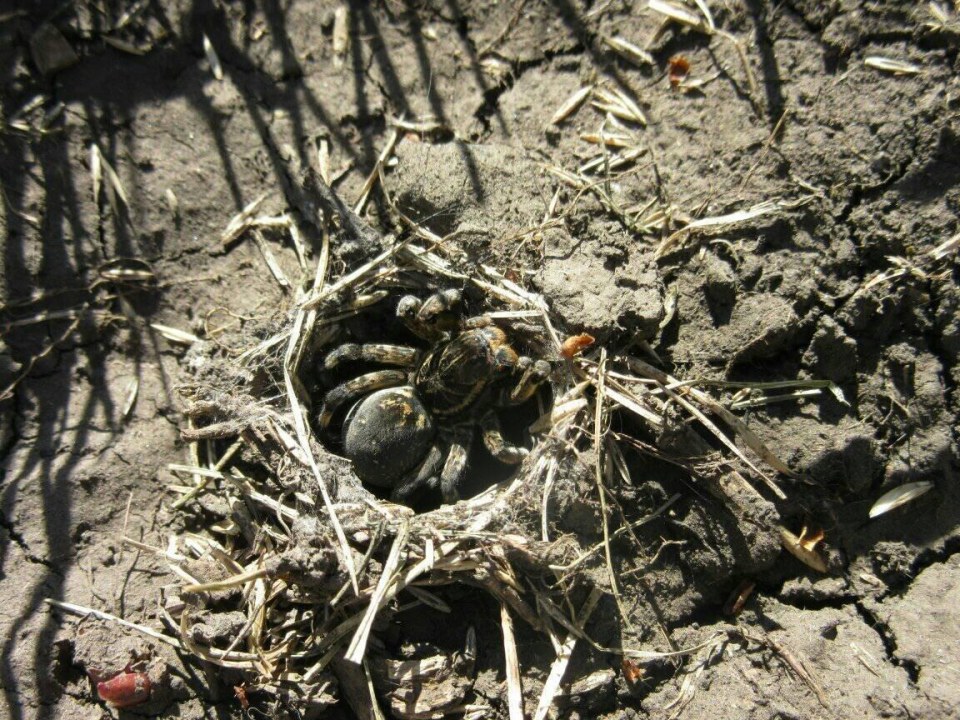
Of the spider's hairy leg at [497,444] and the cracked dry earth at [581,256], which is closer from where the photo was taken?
the cracked dry earth at [581,256]

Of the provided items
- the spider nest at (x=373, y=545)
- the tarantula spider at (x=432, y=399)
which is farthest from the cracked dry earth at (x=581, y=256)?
the tarantula spider at (x=432, y=399)

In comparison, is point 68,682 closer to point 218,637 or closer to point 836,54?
point 218,637

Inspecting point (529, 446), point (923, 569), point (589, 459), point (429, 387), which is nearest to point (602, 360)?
point (589, 459)

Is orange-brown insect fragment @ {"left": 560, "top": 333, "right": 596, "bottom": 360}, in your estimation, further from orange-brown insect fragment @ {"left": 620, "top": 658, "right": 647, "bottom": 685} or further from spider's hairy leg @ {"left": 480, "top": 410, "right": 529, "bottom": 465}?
orange-brown insect fragment @ {"left": 620, "top": 658, "right": 647, "bottom": 685}

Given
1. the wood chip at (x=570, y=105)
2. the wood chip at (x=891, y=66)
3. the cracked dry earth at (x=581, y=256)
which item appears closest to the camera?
the cracked dry earth at (x=581, y=256)

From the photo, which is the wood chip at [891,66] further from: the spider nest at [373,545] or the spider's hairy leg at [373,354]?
the spider's hairy leg at [373,354]

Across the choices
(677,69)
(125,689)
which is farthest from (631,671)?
(677,69)

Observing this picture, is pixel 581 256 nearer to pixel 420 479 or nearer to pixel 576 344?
pixel 576 344
